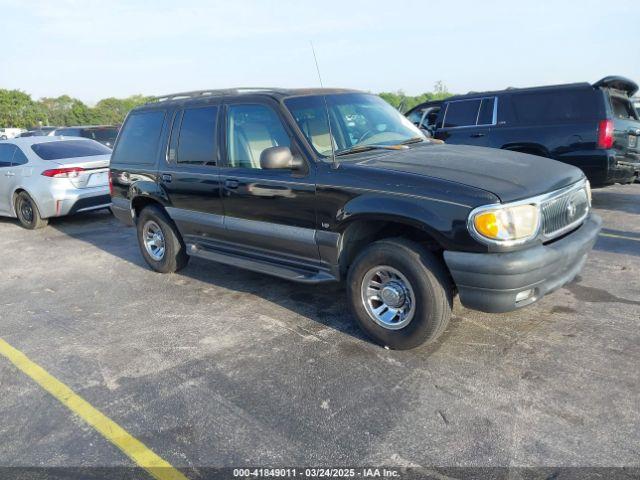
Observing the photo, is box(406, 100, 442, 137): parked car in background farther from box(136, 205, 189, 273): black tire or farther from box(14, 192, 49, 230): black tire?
box(14, 192, 49, 230): black tire

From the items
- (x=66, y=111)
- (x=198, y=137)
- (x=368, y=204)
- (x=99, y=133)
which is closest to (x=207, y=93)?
(x=198, y=137)

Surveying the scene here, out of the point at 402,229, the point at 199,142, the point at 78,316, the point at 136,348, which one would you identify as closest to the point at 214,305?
the point at 136,348

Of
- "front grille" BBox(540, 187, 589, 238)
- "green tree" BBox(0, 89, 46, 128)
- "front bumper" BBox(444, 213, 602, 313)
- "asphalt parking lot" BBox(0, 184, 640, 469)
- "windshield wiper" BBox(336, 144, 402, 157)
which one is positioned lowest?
"asphalt parking lot" BBox(0, 184, 640, 469)

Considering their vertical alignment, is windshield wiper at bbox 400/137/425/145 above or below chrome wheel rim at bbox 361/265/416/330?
above

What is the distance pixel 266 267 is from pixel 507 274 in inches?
83.7

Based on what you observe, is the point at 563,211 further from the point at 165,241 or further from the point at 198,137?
the point at 165,241

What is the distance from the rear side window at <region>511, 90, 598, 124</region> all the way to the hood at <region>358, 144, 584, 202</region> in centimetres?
420

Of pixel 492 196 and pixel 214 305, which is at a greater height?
pixel 492 196

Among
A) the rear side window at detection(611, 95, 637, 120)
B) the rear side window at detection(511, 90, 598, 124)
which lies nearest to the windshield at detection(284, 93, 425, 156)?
the rear side window at detection(511, 90, 598, 124)

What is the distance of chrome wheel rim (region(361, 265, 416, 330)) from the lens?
11.7 feet

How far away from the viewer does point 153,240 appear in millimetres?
5973

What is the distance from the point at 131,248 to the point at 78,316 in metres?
2.60

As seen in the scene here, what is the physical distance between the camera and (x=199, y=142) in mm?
4941

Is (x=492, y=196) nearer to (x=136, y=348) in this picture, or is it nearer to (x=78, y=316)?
(x=136, y=348)
